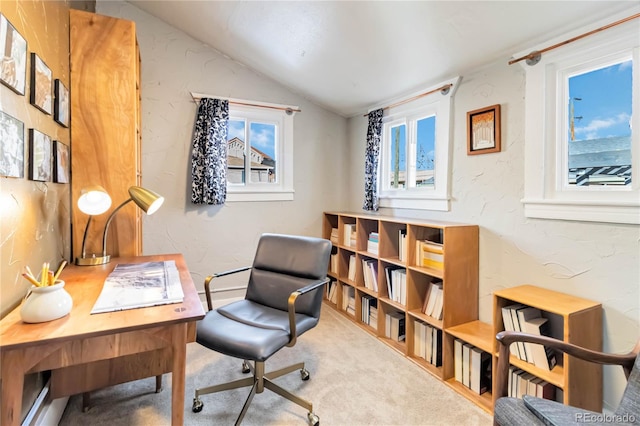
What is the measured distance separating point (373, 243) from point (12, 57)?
245cm

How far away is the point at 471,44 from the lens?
199cm

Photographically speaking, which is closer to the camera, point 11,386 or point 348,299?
point 11,386

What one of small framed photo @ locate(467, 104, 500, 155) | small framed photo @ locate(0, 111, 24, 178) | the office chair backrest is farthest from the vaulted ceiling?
small framed photo @ locate(0, 111, 24, 178)

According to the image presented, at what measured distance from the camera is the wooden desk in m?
0.95

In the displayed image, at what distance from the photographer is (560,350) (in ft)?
4.07

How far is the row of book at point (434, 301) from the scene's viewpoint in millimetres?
2199

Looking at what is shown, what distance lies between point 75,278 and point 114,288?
36 cm

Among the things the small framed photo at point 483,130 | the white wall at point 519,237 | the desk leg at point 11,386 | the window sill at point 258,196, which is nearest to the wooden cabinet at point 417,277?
the white wall at point 519,237

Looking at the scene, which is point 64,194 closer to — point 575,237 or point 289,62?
point 289,62

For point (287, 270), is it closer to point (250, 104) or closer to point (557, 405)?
point (557, 405)

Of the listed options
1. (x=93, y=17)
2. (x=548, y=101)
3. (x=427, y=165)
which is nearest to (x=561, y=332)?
(x=548, y=101)

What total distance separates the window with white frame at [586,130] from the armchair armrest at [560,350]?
0.67 metres

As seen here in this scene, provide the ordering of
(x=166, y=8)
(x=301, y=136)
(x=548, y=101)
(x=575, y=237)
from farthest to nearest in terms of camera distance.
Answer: (x=301, y=136) → (x=166, y=8) → (x=548, y=101) → (x=575, y=237)

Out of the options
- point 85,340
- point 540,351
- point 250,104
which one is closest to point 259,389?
point 85,340
